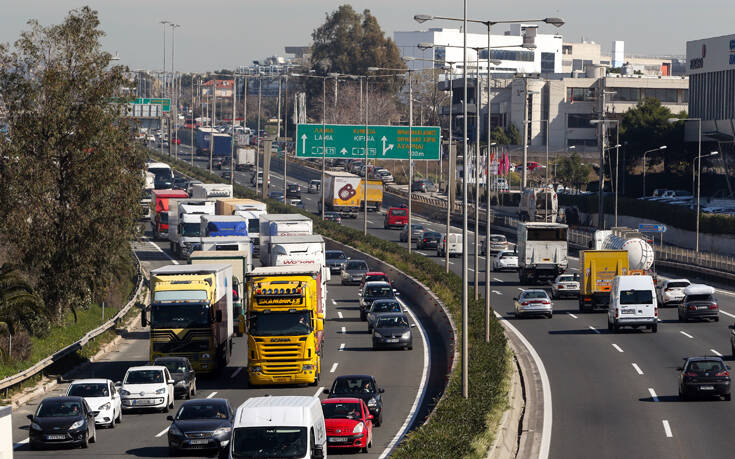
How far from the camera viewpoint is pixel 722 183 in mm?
117938

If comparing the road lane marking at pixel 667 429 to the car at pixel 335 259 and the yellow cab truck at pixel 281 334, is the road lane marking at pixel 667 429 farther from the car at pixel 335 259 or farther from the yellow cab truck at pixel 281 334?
the car at pixel 335 259

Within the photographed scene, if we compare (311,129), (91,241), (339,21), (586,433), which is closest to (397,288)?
(311,129)

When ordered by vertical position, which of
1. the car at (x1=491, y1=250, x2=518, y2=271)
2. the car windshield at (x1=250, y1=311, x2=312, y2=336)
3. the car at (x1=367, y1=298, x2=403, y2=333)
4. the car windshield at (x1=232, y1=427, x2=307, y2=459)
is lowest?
the car at (x1=491, y1=250, x2=518, y2=271)

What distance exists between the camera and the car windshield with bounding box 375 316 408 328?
47969 mm

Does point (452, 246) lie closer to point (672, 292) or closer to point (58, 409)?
point (672, 292)

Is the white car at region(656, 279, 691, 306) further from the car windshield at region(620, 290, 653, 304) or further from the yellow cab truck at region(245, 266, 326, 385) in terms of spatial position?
the yellow cab truck at region(245, 266, 326, 385)

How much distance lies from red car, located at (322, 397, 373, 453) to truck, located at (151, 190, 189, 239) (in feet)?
211

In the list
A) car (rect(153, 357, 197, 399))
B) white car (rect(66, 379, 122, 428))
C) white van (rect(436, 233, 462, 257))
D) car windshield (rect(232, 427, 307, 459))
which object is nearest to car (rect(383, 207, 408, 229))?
white van (rect(436, 233, 462, 257))

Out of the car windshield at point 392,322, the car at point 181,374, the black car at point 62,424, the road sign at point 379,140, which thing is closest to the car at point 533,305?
the car windshield at point 392,322

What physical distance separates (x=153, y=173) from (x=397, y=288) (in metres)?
59.8

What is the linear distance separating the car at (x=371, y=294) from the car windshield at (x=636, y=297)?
13.0 m

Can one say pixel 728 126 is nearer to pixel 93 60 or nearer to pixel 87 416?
pixel 93 60

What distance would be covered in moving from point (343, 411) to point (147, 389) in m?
8.64

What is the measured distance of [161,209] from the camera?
94188mm
